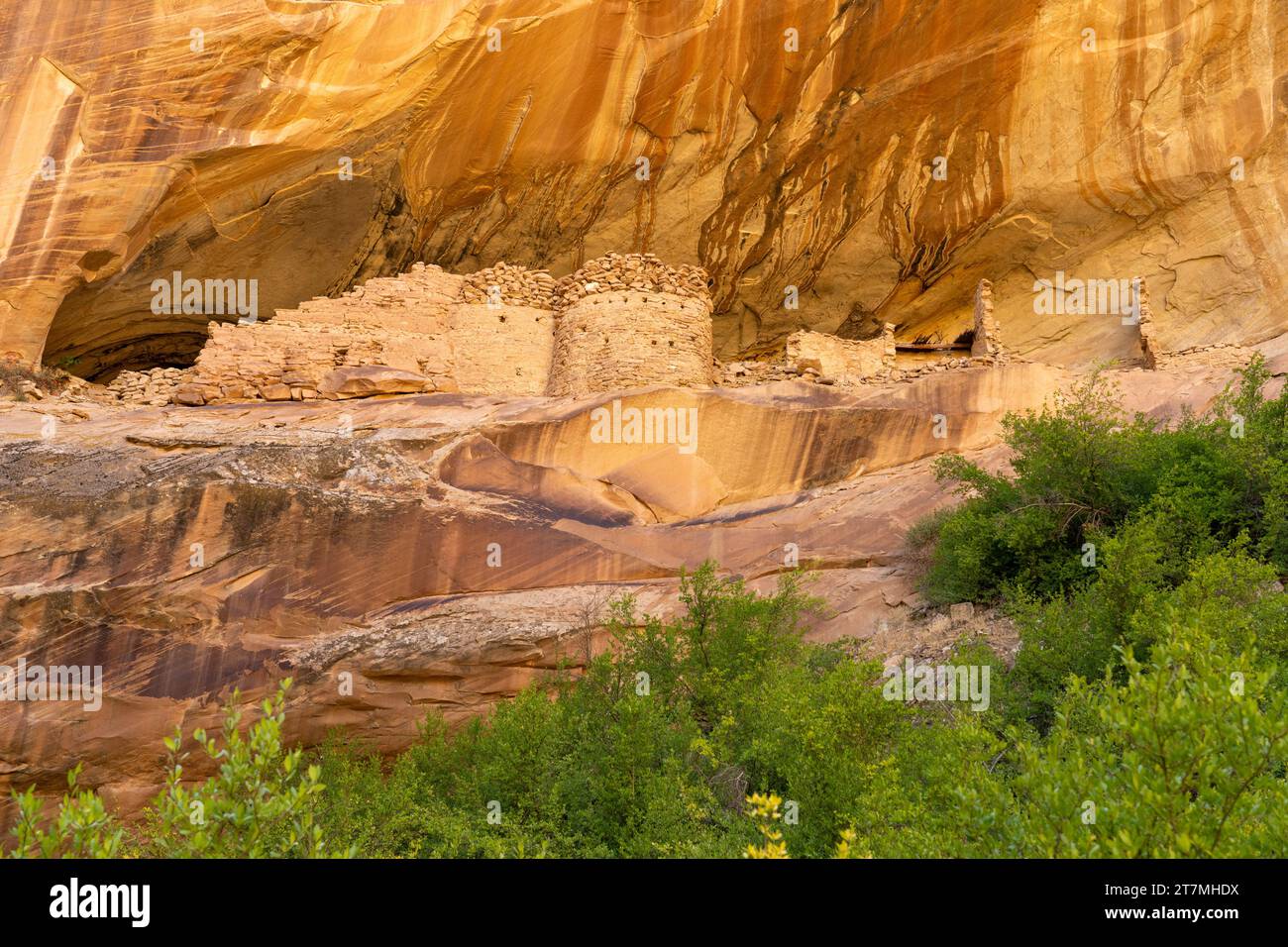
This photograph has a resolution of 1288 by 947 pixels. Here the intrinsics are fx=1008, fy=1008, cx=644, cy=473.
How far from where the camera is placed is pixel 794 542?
12.9 m

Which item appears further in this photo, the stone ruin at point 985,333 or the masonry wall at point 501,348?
the stone ruin at point 985,333

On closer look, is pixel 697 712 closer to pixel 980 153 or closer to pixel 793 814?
pixel 793 814

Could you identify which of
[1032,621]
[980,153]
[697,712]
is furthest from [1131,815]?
[980,153]

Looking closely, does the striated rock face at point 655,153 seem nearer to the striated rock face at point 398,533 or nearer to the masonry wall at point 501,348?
the masonry wall at point 501,348

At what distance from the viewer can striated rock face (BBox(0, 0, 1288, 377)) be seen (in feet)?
48.9

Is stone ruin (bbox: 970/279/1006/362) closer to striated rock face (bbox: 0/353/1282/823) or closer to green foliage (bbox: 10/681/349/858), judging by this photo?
striated rock face (bbox: 0/353/1282/823)

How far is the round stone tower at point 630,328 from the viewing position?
51.4 ft

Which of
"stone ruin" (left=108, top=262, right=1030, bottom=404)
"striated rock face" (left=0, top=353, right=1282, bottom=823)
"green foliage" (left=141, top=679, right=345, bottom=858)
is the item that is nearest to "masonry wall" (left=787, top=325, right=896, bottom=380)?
"stone ruin" (left=108, top=262, right=1030, bottom=404)

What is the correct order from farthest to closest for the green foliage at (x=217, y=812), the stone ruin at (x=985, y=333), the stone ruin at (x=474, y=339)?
the stone ruin at (x=985, y=333) < the stone ruin at (x=474, y=339) < the green foliage at (x=217, y=812)

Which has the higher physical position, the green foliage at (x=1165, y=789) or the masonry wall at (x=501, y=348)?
the masonry wall at (x=501, y=348)

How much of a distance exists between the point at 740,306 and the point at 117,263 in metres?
11.7

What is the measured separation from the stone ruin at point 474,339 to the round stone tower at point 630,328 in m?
0.02

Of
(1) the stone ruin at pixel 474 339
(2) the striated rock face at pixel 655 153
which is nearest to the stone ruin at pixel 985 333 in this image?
(2) the striated rock face at pixel 655 153

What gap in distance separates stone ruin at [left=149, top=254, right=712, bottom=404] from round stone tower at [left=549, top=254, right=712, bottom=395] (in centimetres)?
2
